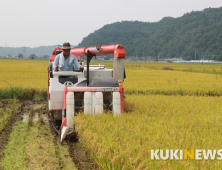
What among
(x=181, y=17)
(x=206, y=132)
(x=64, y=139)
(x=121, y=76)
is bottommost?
(x=64, y=139)

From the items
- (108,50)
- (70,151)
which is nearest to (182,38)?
(108,50)

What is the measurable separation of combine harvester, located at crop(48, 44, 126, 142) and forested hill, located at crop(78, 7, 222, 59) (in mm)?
96494

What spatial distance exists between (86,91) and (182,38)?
379 ft

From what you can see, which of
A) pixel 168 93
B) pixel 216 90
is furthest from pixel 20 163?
pixel 216 90

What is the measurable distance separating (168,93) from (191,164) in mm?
9954

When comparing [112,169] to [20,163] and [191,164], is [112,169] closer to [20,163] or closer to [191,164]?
[191,164]

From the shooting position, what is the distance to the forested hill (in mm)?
106438

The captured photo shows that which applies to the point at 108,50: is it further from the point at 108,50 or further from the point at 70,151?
the point at 70,151

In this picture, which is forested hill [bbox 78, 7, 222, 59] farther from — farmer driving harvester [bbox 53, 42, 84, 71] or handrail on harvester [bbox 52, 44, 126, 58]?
farmer driving harvester [bbox 53, 42, 84, 71]

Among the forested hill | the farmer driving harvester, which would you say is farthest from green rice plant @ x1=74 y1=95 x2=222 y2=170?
the forested hill

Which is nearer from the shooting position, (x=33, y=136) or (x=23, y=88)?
(x=33, y=136)

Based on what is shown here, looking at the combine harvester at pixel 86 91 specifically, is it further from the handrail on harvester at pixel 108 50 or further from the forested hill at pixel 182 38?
the forested hill at pixel 182 38

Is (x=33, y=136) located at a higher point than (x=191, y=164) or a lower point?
lower

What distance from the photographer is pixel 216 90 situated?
1333 cm
